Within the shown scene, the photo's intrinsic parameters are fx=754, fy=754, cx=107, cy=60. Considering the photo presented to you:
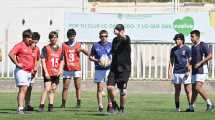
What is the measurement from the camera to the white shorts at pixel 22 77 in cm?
Answer: 1735

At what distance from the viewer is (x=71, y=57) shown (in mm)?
19562

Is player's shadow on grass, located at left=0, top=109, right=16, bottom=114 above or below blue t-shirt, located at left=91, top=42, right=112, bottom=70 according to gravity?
below

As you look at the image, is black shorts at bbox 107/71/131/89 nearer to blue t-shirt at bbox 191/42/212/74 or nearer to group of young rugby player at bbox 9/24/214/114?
group of young rugby player at bbox 9/24/214/114

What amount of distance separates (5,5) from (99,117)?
68.7ft

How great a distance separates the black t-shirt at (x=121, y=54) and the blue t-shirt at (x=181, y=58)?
5.65ft

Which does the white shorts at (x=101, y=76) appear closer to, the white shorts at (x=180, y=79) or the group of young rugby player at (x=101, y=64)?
the group of young rugby player at (x=101, y=64)

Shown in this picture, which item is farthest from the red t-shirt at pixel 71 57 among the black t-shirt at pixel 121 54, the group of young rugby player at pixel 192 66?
the group of young rugby player at pixel 192 66

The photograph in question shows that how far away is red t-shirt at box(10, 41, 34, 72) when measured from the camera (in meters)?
17.6

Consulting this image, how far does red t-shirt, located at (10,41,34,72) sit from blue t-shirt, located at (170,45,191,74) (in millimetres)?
3522

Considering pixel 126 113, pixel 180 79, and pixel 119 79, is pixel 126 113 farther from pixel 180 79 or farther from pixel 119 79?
pixel 180 79

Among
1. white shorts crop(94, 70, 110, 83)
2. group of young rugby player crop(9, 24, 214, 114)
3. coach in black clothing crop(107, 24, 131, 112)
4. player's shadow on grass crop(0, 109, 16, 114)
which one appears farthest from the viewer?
white shorts crop(94, 70, 110, 83)

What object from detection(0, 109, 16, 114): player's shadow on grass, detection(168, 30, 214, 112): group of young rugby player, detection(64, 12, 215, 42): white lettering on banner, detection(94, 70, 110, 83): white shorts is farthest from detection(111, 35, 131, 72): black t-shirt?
detection(64, 12, 215, 42): white lettering on banner

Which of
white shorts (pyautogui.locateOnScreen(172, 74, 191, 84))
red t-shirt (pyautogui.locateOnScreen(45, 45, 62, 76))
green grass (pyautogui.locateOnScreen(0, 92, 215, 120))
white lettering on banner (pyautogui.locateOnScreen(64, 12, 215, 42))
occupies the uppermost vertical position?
white lettering on banner (pyautogui.locateOnScreen(64, 12, 215, 42))

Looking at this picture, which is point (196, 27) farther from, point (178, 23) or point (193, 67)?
point (193, 67)
